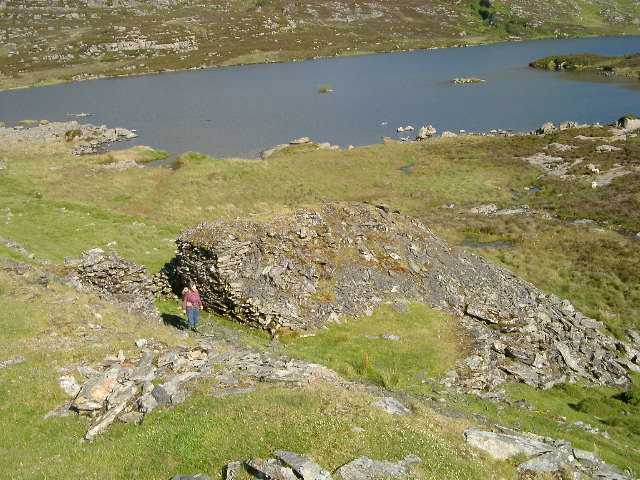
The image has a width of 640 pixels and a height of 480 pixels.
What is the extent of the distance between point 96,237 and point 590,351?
3753 centimetres

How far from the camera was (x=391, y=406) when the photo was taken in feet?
60.3

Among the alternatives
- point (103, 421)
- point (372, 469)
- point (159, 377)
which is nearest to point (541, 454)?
point (372, 469)

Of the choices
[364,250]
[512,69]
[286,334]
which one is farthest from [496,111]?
[286,334]

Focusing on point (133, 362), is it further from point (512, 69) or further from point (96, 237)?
point (512, 69)

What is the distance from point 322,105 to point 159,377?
133 meters

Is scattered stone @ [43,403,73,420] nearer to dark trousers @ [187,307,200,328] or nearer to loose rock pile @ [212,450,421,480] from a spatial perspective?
loose rock pile @ [212,450,421,480]

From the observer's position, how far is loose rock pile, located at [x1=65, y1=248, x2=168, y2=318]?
31906 millimetres

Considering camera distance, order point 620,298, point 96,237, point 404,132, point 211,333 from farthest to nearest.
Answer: point 404,132, point 96,237, point 620,298, point 211,333

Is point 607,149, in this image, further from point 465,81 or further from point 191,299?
point 465,81

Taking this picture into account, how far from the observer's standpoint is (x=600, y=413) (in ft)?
80.6

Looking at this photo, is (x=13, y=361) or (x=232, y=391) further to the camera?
(x=13, y=361)

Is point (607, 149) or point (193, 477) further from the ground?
point (193, 477)

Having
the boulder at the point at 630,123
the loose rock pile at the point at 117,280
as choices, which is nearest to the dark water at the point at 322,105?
the boulder at the point at 630,123

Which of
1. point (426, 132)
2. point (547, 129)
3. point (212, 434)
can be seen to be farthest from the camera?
point (426, 132)
